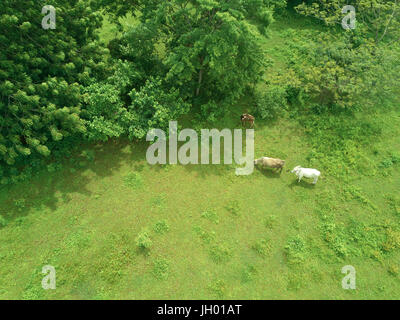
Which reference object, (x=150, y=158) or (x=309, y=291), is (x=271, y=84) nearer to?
(x=150, y=158)

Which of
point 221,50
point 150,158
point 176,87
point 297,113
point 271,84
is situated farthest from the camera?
point 271,84

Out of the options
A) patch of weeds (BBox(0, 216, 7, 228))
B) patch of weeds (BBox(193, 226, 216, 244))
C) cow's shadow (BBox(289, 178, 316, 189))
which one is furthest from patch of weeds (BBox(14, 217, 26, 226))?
cow's shadow (BBox(289, 178, 316, 189))

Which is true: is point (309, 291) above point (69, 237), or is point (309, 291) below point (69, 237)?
below

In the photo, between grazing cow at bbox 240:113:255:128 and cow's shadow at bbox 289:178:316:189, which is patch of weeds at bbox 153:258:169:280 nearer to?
cow's shadow at bbox 289:178:316:189

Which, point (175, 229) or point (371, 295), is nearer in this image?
point (371, 295)

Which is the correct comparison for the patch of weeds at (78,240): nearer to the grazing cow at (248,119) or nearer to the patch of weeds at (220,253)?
the patch of weeds at (220,253)
